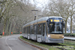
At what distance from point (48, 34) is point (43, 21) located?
223 centimetres

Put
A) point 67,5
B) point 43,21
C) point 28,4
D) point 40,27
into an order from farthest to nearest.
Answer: point 67,5
point 28,4
point 40,27
point 43,21

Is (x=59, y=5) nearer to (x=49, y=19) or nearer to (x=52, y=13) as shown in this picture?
(x=52, y=13)

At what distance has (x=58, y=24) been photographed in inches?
668

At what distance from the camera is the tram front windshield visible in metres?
16.8

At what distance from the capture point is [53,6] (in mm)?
41094

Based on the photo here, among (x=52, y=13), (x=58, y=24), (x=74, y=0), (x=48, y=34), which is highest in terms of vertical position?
(x=74, y=0)

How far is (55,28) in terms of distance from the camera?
16781 millimetres

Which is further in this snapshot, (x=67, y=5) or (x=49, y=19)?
(x=67, y=5)

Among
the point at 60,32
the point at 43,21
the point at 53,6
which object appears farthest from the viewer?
the point at 53,6

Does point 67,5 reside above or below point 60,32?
above

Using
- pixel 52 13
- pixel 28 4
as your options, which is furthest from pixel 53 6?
pixel 28 4

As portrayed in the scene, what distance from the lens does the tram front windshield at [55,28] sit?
16.8m

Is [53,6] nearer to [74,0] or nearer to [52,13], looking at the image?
[52,13]

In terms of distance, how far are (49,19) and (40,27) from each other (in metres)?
2.66
